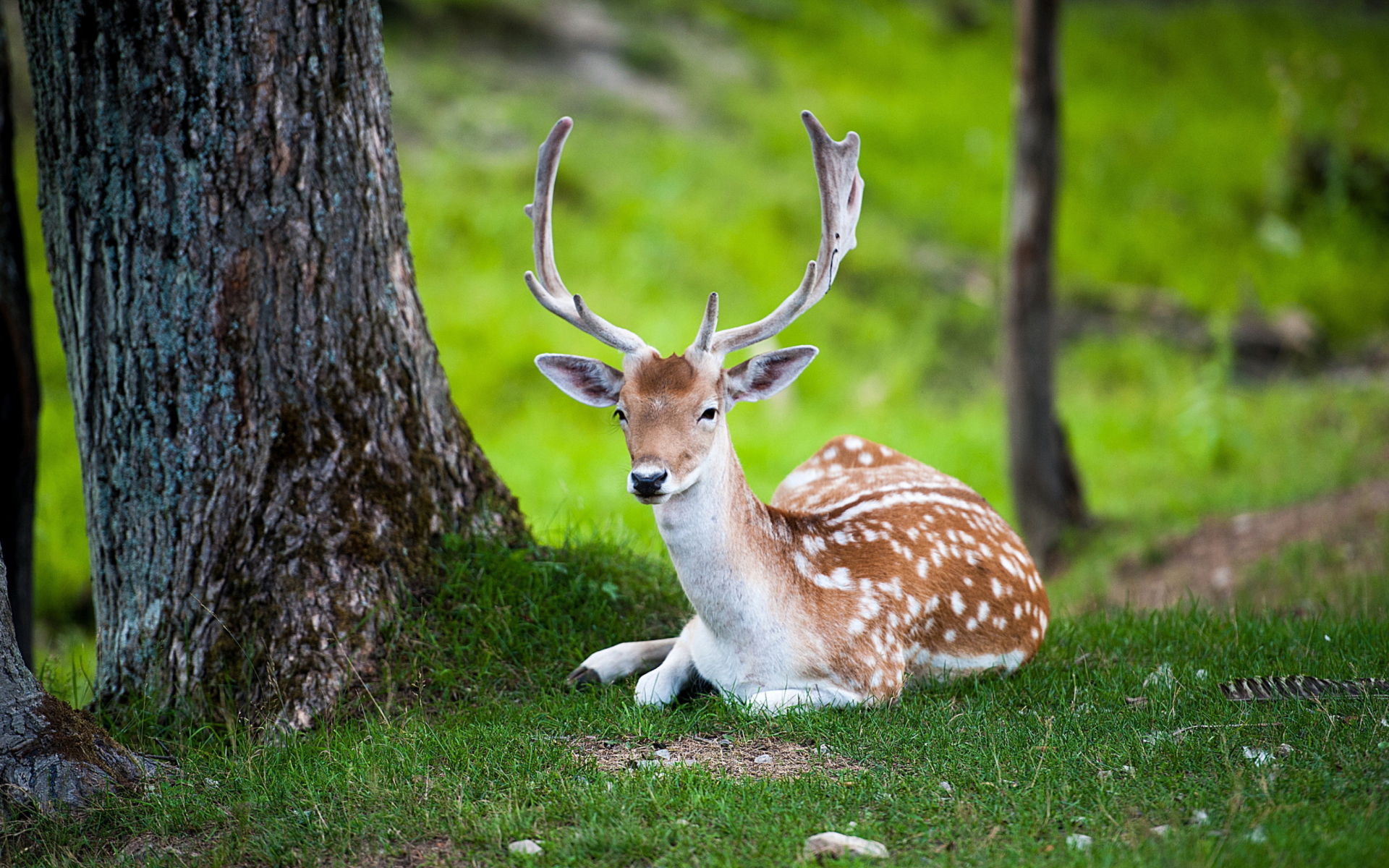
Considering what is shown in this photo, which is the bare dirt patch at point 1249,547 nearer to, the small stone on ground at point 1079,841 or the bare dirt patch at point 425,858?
the small stone on ground at point 1079,841

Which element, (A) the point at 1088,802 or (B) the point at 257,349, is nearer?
(A) the point at 1088,802

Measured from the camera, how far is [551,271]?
481 centimetres

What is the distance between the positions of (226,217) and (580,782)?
2340 millimetres

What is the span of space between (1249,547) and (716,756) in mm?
5639

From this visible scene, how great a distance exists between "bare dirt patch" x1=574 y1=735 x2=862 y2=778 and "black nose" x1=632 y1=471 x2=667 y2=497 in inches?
33.5

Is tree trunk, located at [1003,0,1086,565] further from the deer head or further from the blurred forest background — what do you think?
the deer head

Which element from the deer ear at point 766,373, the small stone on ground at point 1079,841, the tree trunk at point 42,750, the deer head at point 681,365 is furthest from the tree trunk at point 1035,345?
the tree trunk at point 42,750

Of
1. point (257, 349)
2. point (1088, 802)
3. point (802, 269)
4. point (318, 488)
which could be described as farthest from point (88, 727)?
point (802, 269)

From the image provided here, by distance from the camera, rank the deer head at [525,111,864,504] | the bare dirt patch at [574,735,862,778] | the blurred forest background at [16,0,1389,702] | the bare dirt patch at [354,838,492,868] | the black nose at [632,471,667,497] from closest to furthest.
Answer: the bare dirt patch at [354,838,492,868]
the bare dirt patch at [574,735,862,778]
the black nose at [632,471,667,497]
the deer head at [525,111,864,504]
the blurred forest background at [16,0,1389,702]

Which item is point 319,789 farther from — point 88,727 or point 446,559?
point 446,559

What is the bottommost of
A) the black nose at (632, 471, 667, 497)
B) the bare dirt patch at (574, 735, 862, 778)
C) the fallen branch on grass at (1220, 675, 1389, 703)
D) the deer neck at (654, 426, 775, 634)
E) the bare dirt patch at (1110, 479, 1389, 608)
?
the bare dirt patch at (1110, 479, 1389, 608)

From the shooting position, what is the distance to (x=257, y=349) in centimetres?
446

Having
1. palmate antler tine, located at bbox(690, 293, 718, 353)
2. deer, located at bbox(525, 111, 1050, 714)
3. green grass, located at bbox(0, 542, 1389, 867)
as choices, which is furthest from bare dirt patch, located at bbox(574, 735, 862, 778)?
palmate antler tine, located at bbox(690, 293, 718, 353)

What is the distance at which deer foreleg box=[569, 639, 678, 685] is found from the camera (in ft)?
15.4
